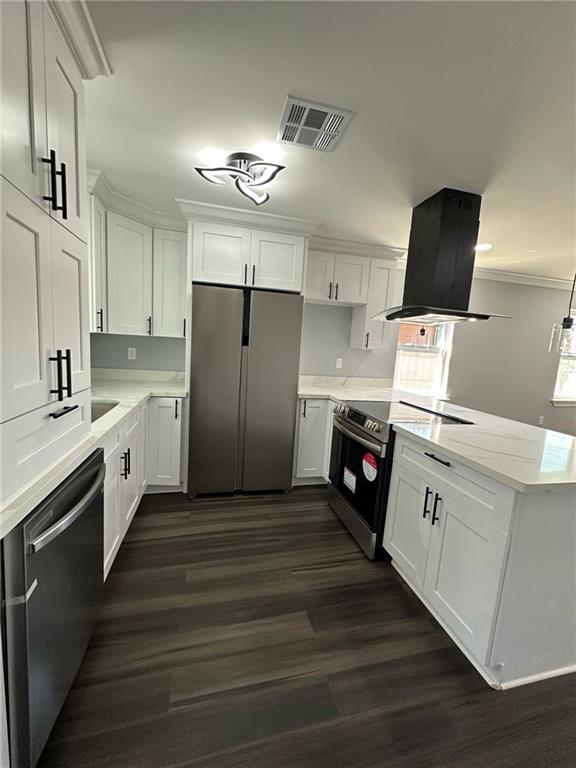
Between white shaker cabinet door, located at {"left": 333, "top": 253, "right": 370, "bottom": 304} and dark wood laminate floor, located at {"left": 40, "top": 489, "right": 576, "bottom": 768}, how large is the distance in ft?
8.19

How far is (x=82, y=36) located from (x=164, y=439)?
7.95 feet

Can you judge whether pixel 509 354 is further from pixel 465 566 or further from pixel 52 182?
pixel 52 182

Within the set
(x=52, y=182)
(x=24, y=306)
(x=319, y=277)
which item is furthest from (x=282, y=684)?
(x=319, y=277)

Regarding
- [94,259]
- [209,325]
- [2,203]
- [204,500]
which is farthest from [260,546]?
[94,259]

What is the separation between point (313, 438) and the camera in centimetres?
320

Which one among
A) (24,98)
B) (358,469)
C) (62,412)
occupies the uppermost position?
(24,98)

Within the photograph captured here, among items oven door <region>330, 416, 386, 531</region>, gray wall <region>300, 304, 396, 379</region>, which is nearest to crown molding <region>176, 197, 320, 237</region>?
gray wall <region>300, 304, 396, 379</region>

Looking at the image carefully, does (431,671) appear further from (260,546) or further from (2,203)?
(2,203)

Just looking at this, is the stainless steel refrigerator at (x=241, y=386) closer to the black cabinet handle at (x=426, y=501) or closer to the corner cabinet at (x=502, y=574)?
the black cabinet handle at (x=426, y=501)

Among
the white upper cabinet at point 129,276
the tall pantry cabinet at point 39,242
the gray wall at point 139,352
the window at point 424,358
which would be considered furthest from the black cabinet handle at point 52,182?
the window at point 424,358

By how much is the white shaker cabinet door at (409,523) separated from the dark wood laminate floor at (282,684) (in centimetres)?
17

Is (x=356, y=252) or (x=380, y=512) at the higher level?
(x=356, y=252)

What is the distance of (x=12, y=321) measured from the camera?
880 mm

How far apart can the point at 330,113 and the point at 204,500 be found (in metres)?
2.84
